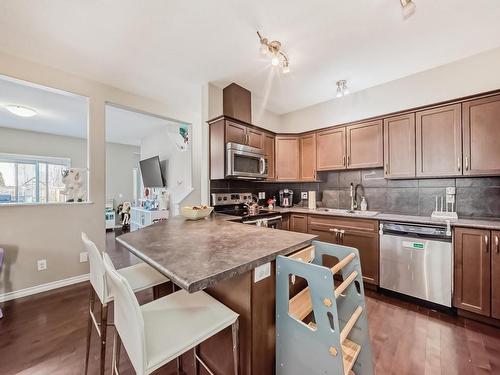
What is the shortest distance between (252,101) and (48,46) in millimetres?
2487

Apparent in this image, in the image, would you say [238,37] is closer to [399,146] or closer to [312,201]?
[399,146]

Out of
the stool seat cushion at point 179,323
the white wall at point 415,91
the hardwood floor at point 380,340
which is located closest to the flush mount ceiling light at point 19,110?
the hardwood floor at point 380,340

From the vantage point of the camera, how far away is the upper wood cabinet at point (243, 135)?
2.85m

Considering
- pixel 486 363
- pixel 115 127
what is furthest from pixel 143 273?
pixel 115 127

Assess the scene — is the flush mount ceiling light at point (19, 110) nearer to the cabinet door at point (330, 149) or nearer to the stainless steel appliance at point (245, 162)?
the stainless steel appliance at point (245, 162)

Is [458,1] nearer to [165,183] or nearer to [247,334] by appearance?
[247,334]

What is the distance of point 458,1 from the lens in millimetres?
1633

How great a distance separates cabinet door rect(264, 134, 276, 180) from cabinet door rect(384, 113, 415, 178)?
1.60m

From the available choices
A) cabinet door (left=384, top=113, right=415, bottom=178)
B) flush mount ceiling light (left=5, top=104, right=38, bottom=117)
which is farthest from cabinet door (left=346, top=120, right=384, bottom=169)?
flush mount ceiling light (left=5, top=104, right=38, bottom=117)

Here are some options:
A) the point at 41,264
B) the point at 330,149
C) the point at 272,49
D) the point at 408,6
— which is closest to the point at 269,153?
the point at 330,149

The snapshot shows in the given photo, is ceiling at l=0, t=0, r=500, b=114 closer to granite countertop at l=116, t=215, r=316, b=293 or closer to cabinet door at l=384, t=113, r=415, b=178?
cabinet door at l=384, t=113, r=415, b=178

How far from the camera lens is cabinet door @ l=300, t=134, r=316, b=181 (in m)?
3.36

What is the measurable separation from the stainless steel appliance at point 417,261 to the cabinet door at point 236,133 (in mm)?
2063

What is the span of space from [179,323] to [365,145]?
116 inches
